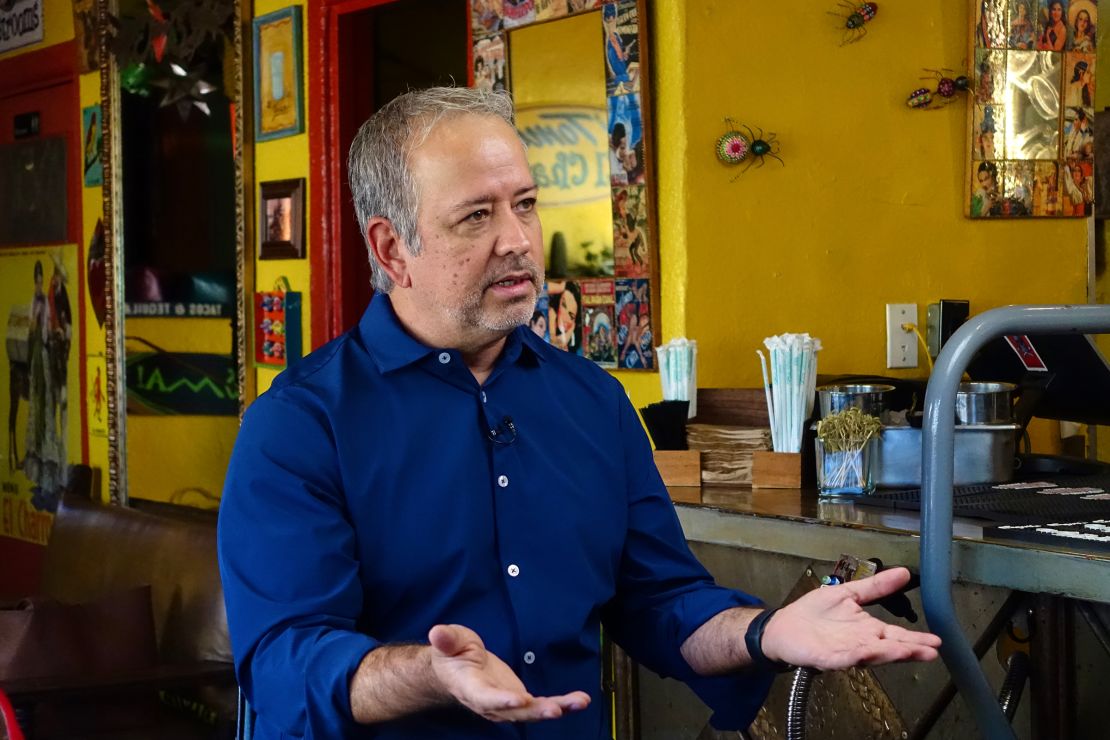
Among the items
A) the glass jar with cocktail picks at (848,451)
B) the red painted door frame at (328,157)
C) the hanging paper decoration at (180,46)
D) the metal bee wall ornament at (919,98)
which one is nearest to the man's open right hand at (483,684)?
the glass jar with cocktail picks at (848,451)

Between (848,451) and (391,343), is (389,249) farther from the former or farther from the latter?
(848,451)

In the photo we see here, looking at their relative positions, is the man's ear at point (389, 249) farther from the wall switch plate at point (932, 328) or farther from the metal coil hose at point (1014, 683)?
the wall switch plate at point (932, 328)

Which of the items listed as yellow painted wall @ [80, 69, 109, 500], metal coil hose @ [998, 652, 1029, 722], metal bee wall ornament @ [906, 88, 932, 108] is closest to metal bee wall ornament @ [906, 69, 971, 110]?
metal bee wall ornament @ [906, 88, 932, 108]

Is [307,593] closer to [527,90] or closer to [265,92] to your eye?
[527,90]

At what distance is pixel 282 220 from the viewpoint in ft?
14.9

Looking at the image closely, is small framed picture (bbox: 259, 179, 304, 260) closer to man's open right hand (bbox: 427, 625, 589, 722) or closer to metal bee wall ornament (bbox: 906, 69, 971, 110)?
metal bee wall ornament (bbox: 906, 69, 971, 110)

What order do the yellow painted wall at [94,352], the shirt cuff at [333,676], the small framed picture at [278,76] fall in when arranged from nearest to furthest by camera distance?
the shirt cuff at [333,676] < the small framed picture at [278,76] < the yellow painted wall at [94,352]

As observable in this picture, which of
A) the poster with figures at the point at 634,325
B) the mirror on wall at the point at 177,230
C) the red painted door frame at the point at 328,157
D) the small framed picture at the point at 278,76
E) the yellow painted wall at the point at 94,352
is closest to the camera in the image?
the poster with figures at the point at 634,325

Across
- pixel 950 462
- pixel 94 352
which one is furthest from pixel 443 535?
pixel 94 352

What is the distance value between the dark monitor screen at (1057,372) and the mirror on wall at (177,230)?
103 inches

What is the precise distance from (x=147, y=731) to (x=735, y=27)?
7.16 ft

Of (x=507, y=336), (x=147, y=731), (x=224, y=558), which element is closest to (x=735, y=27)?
(x=507, y=336)

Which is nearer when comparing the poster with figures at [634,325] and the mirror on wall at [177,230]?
the poster with figures at [634,325]

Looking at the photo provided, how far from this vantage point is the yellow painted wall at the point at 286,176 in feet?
14.7
